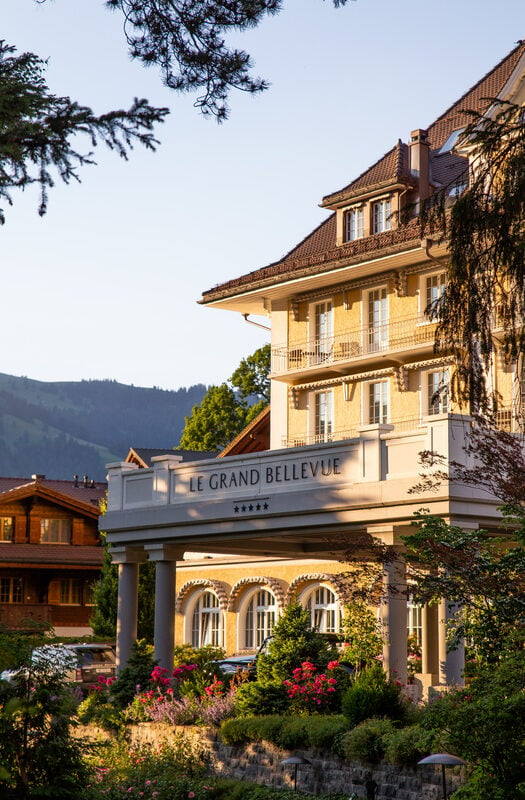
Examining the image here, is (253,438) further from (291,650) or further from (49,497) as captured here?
(291,650)

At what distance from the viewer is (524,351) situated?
11.8 metres

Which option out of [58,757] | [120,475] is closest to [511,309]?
[58,757]

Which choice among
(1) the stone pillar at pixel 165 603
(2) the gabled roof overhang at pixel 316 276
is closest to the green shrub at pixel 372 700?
(1) the stone pillar at pixel 165 603

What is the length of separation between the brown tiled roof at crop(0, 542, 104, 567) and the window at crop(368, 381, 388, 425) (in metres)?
24.5

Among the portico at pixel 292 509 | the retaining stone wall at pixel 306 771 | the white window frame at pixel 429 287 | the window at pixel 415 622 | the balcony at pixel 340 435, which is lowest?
the retaining stone wall at pixel 306 771

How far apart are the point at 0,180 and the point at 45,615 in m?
45.7

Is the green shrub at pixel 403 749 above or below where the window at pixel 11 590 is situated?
below

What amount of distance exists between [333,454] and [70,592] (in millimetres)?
34959

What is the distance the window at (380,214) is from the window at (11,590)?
2997 centimetres

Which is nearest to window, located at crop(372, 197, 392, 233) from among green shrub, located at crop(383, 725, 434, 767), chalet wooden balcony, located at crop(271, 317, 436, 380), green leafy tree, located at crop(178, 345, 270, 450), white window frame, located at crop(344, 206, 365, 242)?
white window frame, located at crop(344, 206, 365, 242)

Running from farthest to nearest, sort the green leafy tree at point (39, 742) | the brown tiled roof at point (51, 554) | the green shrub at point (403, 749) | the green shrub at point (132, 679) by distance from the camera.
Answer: the brown tiled roof at point (51, 554), the green shrub at point (132, 679), the green shrub at point (403, 749), the green leafy tree at point (39, 742)

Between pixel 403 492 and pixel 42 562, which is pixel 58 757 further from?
pixel 42 562

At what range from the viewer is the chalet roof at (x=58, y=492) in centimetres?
5625

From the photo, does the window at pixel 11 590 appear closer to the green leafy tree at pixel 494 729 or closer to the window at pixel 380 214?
the window at pixel 380 214
